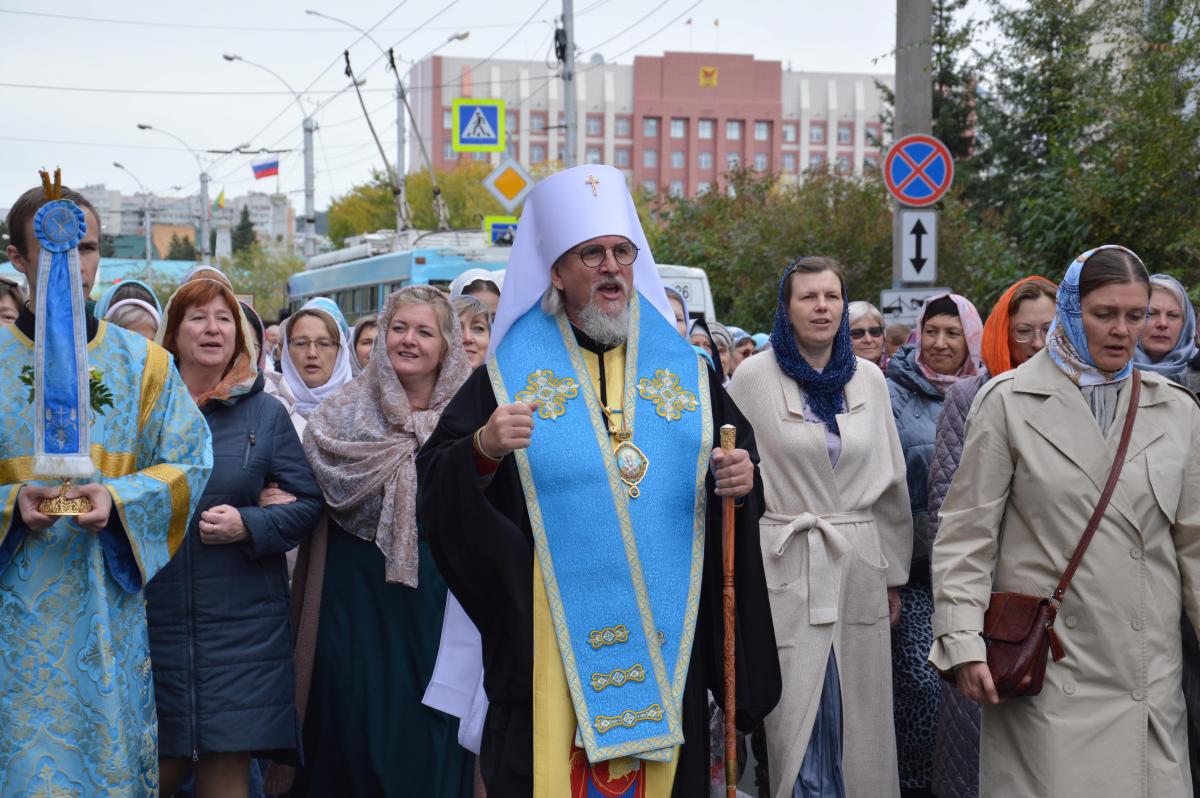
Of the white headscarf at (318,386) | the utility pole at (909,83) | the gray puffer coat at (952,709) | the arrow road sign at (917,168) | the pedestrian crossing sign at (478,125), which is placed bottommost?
the gray puffer coat at (952,709)

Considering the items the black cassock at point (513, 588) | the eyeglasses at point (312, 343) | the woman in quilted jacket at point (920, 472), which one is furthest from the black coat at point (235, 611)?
the woman in quilted jacket at point (920, 472)

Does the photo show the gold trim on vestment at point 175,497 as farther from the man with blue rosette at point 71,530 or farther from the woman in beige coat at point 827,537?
the woman in beige coat at point 827,537

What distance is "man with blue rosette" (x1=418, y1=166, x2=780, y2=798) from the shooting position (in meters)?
4.03

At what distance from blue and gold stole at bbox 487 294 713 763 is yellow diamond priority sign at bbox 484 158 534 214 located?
54.4ft

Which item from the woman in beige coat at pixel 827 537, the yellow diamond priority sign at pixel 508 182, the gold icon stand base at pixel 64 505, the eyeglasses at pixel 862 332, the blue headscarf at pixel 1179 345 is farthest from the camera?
the yellow diamond priority sign at pixel 508 182

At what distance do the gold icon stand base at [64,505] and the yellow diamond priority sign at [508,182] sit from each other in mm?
16626

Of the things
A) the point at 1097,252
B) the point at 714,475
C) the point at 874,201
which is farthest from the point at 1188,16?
the point at 714,475

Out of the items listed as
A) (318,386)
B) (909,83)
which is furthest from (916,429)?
(909,83)

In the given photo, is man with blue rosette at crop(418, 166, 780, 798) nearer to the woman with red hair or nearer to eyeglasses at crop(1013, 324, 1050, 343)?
the woman with red hair

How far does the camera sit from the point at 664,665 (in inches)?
162

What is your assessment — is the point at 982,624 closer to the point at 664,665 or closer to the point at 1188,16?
the point at 664,665

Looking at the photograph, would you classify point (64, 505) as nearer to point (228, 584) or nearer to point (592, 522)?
point (228, 584)

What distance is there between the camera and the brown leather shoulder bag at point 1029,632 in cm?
407

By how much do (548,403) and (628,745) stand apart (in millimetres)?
959
